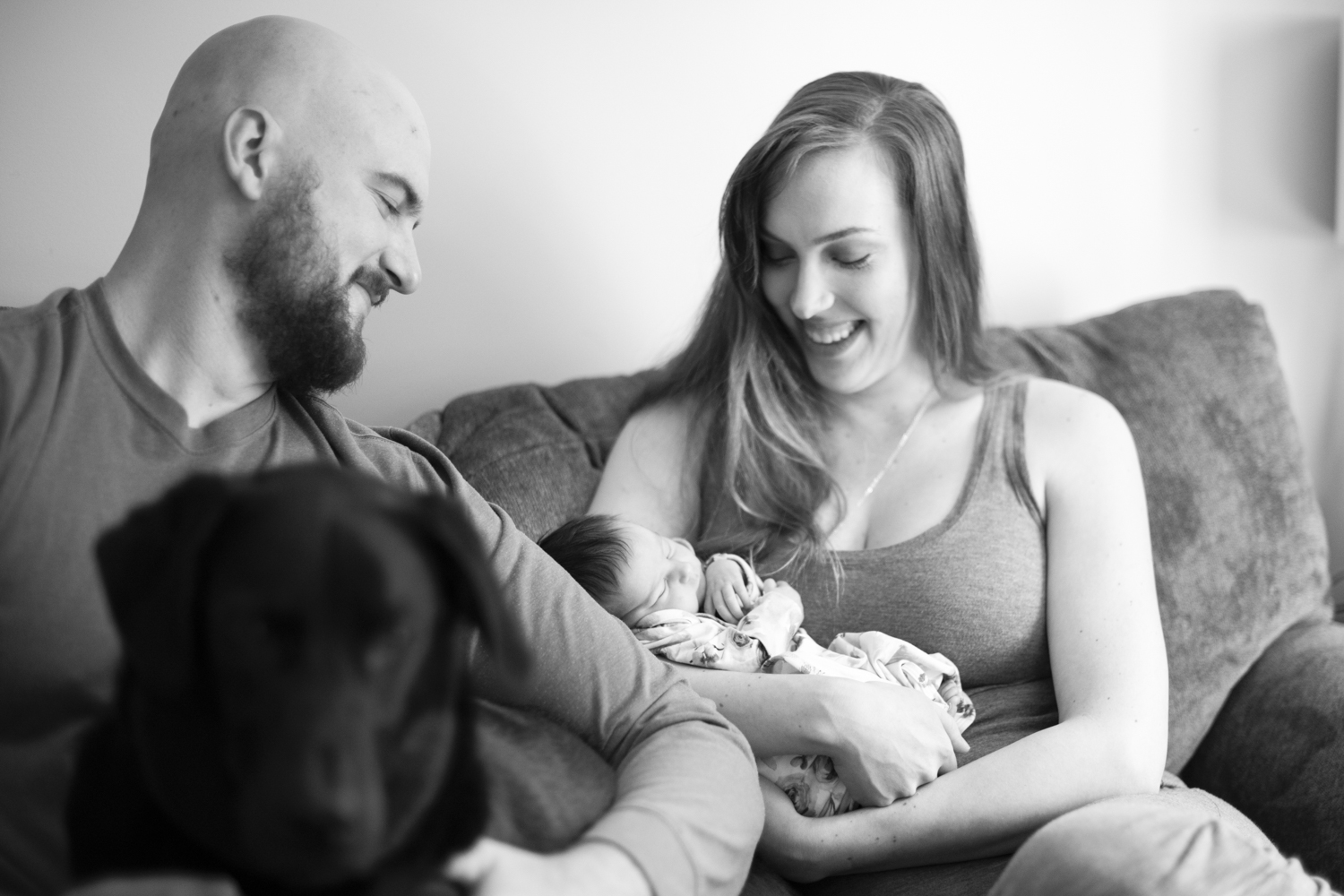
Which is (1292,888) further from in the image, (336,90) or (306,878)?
(336,90)

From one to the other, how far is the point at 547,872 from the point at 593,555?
66 cm

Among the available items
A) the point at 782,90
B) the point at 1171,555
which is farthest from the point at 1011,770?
the point at 782,90

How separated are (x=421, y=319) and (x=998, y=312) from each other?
1.20m

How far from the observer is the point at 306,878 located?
588 mm

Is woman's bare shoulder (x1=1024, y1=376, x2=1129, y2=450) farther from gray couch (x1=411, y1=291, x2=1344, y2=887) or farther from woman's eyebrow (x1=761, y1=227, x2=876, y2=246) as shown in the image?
woman's eyebrow (x1=761, y1=227, x2=876, y2=246)

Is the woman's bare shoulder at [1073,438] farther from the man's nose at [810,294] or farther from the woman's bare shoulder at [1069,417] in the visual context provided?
the man's nose at [810,294]

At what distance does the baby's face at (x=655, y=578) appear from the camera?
4.73 feet

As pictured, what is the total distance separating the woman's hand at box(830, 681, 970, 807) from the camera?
127cm

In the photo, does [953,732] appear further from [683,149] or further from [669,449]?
[683,149]

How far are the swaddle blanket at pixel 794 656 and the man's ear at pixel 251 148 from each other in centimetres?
73

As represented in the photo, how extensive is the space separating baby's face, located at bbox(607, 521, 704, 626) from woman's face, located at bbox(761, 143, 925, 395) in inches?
15.1

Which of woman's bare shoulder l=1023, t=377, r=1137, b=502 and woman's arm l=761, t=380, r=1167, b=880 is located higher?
woman's bare shoulder l=1023, t=377, r=1137, b=502

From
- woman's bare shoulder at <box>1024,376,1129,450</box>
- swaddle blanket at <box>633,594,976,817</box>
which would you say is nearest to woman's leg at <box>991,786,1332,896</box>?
swaddle blanket at <box>633,594,976,817</box>

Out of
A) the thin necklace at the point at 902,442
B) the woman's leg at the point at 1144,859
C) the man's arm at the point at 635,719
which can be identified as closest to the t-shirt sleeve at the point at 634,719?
the man's arm at the point at 635,719
